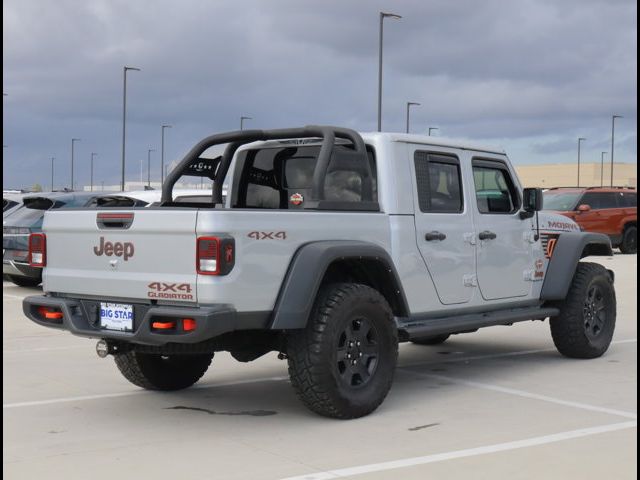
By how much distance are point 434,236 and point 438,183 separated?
535mm

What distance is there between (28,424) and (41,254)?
1169 millimetres

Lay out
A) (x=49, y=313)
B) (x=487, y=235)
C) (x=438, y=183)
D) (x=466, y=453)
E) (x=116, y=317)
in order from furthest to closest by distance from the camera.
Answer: (x=487, y=235) → (x=438, y=183) → (x=49, y=313) → (x=116, y=317) → (x=466, y=453)

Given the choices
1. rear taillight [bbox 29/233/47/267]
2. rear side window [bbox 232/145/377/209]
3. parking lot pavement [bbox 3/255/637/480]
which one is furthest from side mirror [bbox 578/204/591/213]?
rear taillight [bbox 29/233/47/267]

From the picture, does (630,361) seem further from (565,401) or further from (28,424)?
(28,424)

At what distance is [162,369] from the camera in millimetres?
7340

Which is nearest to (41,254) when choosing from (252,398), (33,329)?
(252,398)

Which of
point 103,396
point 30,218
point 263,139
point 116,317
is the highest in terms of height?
point 263,139

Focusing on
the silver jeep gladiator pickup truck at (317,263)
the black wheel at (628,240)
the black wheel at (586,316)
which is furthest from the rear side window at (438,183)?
the black wheel at (628,240)

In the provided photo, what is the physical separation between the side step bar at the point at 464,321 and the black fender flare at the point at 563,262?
168 mm

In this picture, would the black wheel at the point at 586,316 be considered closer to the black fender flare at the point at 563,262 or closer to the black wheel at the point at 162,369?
the black fender flare at the point at 563,262

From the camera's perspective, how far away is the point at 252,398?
7.21m

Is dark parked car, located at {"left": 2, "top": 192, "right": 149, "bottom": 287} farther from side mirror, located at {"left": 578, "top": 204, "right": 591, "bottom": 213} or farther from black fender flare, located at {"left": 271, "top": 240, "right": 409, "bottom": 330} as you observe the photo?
side mirror, located at {"left": 578, "top": 204, "right": 591, "bottom": 213}

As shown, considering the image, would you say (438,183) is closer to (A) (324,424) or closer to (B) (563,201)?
(A) (324,424)

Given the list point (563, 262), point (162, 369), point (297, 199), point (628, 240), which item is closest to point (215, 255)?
point (297, 199)
